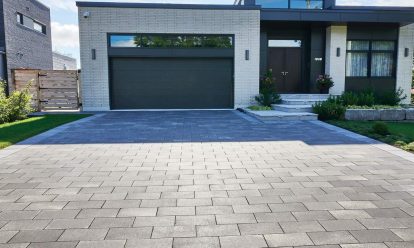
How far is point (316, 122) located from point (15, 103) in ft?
35.5

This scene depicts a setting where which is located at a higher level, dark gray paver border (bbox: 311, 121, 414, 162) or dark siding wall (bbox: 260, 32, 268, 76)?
dark siding wall (bbox: 260, 32, 268, 76)

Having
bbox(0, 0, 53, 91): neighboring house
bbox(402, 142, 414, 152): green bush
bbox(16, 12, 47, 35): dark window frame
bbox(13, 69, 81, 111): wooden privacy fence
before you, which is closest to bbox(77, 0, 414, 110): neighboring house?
bbox(13, 69, 81, 111): wooden privacy fence

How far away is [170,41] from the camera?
1534 cm

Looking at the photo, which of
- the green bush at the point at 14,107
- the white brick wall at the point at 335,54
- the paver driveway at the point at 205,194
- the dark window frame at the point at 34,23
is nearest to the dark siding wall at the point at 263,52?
the white brick wall at the point at 335,54

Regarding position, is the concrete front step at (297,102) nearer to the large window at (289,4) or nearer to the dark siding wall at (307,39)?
the dark siding wall at (307,39)

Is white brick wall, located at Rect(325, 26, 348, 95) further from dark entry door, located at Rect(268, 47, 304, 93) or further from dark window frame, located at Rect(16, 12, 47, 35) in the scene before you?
dark window frame, located at Rect(16, 12, 47, 35)

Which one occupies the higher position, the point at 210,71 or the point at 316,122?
the point at 210,71

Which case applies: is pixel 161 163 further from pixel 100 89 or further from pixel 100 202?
pixel 100 89

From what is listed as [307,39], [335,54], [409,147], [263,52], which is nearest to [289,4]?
[307,39]

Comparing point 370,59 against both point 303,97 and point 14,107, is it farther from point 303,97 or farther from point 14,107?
point 14,107

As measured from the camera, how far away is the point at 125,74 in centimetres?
1550

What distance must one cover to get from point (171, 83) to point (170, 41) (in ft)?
6.54

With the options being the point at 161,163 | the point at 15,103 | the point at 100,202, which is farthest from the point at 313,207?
the point at 15,103

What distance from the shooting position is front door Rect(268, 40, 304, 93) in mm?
16281
